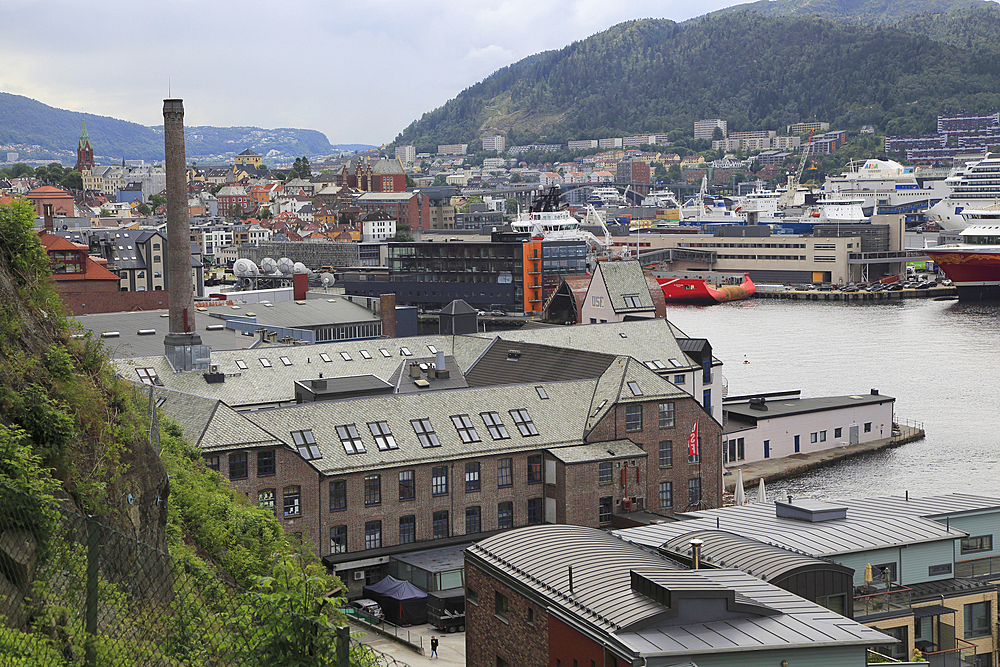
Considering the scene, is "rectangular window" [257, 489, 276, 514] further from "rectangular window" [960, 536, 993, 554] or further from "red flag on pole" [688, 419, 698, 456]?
"rectangular window" [960, 536, 993, 554]

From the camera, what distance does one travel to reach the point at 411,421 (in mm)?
28500

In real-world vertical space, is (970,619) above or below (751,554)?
below

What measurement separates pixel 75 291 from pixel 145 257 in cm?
1762

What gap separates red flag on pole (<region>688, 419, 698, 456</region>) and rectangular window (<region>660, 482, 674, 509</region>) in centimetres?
114

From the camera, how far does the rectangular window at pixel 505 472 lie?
28734 millimetres

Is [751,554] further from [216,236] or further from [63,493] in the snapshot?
[216,236]

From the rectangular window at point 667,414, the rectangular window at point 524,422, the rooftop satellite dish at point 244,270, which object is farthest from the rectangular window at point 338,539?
the rooftop satellite dish at point 244,270

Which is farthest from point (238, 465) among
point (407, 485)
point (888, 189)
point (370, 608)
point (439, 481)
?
point (888, 189)

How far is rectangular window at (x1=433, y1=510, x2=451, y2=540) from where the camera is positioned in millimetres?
27938

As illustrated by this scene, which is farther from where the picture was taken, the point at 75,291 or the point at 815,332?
the point at 815,332

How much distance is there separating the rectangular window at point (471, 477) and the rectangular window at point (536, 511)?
164 centimetres

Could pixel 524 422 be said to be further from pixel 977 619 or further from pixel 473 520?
pixel 977 619

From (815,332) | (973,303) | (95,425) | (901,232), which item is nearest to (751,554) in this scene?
(95,425)

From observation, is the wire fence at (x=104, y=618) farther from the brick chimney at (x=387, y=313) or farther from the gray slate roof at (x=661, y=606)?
the brick chimney at (x=387, y=313)
